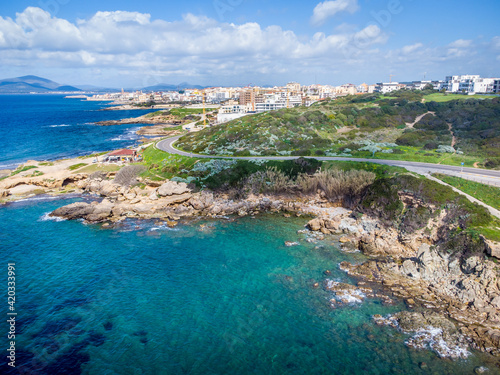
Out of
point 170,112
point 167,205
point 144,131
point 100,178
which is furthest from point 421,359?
point 170,112

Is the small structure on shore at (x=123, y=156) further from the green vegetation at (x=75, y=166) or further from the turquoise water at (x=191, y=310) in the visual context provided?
the turquoise water at (x=191, y=310)

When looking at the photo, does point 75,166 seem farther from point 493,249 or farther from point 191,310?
point 493,249

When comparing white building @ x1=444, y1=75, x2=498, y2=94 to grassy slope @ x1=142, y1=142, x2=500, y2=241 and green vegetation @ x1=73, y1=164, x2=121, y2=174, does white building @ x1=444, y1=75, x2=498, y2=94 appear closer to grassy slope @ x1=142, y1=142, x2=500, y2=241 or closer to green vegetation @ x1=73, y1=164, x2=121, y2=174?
grassy slope @ x1=142, y1=142, x2=500, y2=241

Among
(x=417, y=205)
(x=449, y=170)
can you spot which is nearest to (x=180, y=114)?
(x=449, y=170)

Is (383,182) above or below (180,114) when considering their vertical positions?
below

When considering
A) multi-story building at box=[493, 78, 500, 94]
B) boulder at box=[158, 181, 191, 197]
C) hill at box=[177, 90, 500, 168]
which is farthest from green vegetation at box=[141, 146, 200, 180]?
multi-story building at box=[493, 78, 500, 94]

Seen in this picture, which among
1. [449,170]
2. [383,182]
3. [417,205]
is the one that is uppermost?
[449,170]
